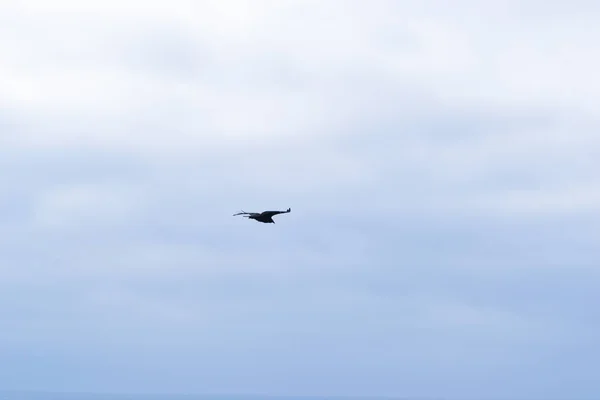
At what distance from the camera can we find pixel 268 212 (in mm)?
82500

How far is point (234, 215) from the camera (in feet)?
262

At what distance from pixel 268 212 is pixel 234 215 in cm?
383
